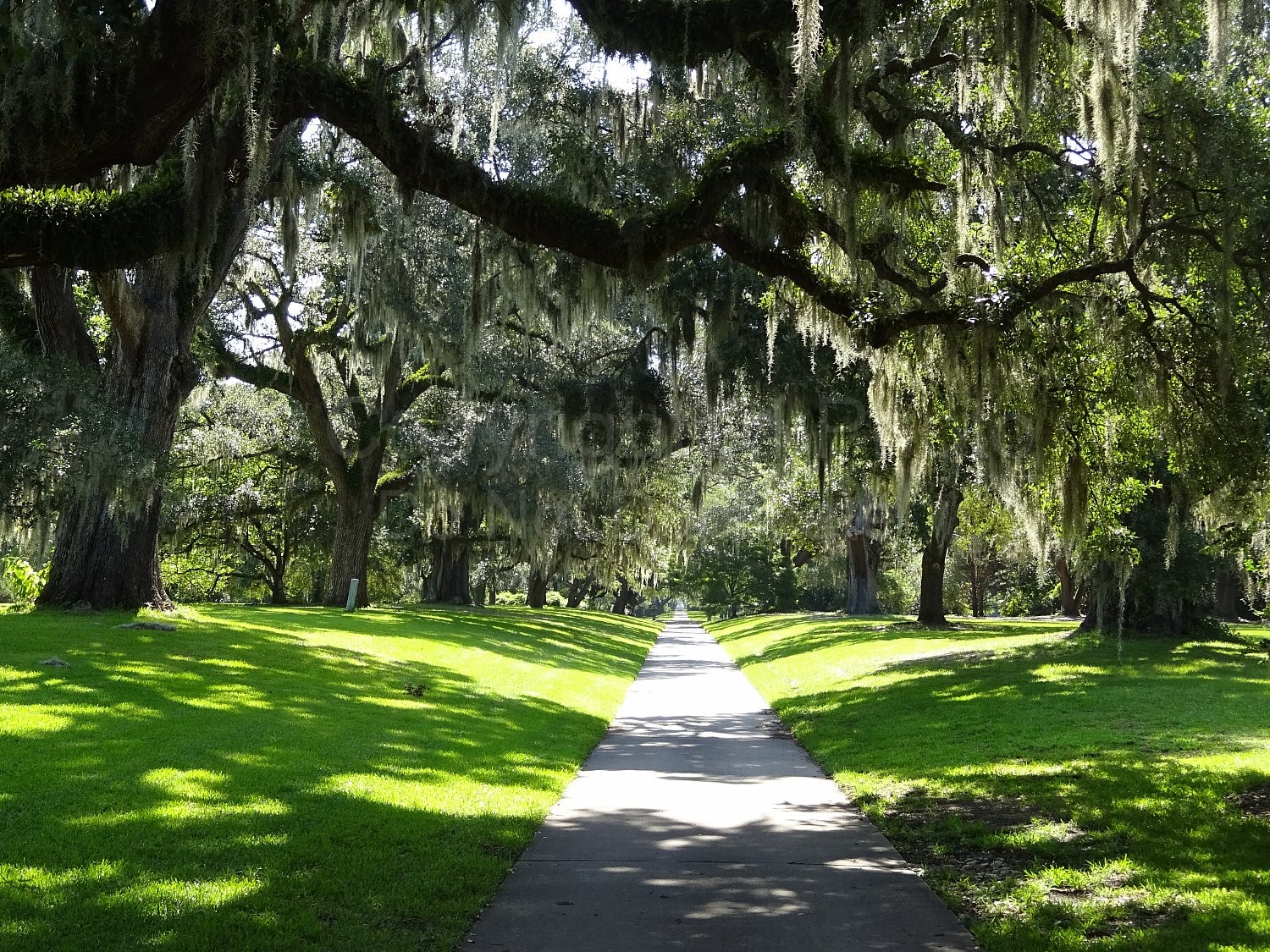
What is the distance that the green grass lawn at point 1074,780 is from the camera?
5.22 m

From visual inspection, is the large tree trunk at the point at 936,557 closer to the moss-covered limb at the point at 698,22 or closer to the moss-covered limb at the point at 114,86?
the moss-covered limb at the point at 698,22

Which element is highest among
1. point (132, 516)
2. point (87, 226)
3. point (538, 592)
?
point (87, 226)

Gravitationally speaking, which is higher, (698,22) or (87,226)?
(698,22)

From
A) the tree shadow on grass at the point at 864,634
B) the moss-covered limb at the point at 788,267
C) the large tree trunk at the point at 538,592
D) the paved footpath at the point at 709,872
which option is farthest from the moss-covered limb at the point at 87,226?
the large tree trunk at the point at 538,592

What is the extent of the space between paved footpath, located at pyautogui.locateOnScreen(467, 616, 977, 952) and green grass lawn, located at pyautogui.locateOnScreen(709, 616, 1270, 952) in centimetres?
33

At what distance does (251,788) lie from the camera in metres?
7.28

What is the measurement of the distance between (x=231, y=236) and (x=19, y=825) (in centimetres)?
1098

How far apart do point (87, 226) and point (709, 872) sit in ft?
18.2

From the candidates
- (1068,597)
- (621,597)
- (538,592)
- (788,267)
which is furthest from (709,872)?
(621,597)

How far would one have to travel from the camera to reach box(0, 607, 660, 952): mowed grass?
15.8 ft

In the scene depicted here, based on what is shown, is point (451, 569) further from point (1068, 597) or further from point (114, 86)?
point (114, 86)

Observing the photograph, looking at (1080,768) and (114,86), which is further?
(1080,768)

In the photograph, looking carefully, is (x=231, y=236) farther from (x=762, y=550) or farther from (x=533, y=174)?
(x=762, y=550)

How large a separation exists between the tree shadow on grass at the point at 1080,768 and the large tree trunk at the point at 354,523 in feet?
50.4
